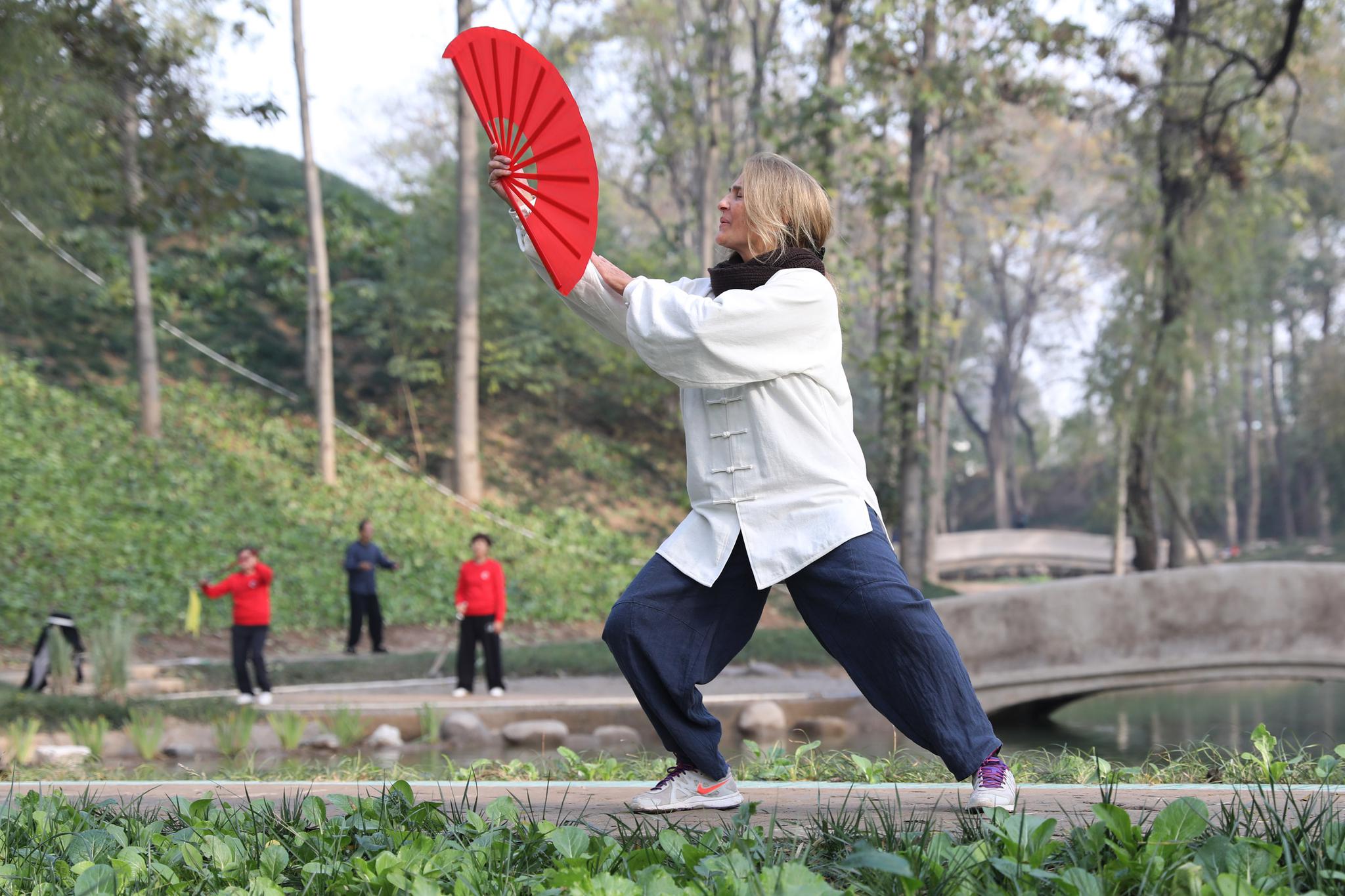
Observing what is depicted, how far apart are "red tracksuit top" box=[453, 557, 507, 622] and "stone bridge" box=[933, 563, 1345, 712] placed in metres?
4.47

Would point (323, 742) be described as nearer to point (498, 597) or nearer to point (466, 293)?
point (498, 597)

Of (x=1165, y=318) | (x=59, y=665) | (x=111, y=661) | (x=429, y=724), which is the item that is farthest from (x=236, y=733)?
(x=1165, y=318)

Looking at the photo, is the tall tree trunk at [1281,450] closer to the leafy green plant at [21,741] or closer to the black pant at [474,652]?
the black pant at [474,652]

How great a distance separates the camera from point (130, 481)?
1819 centimetres

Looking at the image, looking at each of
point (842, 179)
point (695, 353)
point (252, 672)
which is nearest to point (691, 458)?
point (695, 353)

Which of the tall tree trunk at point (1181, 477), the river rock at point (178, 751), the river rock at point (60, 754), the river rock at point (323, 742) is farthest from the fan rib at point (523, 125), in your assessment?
the tall tree trunk at point (1181, 477)

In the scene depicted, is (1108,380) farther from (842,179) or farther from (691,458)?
(691,458)

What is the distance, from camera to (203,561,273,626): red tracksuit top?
11547mm

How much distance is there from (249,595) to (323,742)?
2.50m

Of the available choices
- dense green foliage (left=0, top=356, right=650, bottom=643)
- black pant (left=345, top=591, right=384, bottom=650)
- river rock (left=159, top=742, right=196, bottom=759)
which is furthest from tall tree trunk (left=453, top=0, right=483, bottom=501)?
river rock (left=159, top=742, right=196, bottom=759)

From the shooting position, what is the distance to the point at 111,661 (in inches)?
427

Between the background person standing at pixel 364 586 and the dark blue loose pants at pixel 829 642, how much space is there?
39.7 feet

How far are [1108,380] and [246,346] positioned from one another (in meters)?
15.9

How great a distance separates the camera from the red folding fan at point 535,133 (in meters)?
3.54
